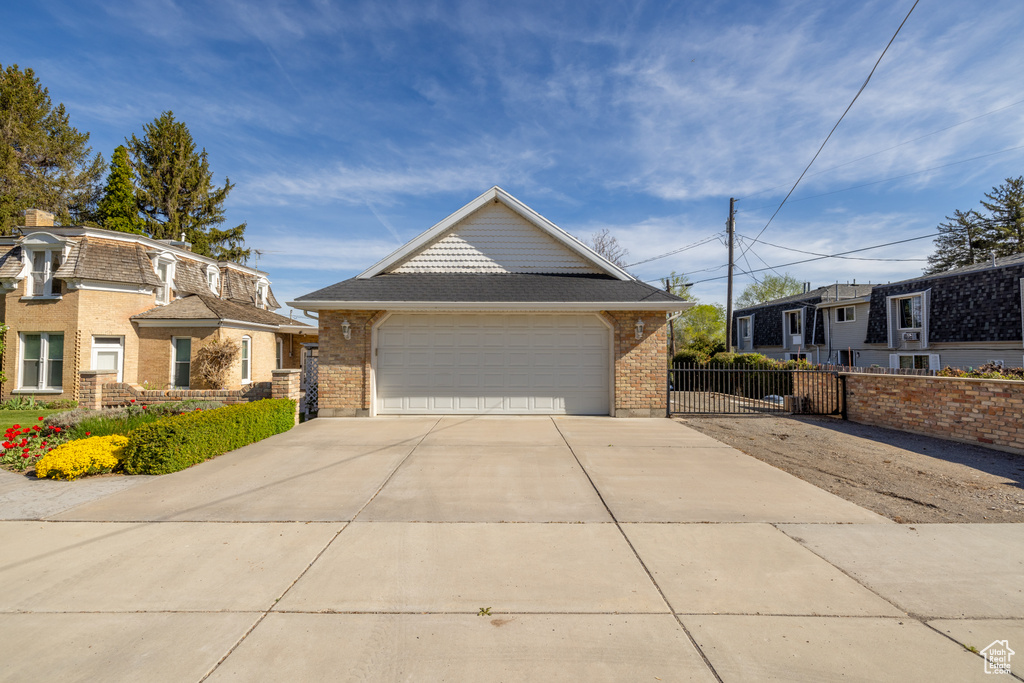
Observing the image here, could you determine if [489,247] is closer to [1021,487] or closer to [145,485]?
[145,485]

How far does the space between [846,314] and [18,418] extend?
35.1m

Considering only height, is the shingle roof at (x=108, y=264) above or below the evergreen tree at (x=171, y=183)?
below

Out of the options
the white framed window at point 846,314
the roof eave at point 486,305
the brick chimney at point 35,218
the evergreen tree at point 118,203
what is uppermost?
the evergreen tree at point 118,203

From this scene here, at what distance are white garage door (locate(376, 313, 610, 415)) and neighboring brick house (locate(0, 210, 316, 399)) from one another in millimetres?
7771

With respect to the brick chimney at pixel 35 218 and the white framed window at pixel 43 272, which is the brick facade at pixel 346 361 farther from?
the brick chimney at pixel 35 218

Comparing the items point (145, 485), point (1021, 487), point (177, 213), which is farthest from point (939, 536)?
point (177, 213)

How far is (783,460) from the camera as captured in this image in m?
7.90

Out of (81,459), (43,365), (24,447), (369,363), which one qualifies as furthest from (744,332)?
(43,365)

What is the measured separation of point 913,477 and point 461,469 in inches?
255

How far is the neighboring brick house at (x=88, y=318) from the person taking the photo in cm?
1617

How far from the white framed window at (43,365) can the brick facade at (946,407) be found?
2495cm

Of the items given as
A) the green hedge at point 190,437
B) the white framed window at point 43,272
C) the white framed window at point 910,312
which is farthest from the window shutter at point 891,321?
the white framed window at point 43,272

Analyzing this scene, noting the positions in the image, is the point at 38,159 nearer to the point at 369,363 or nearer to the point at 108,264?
the point at 108,264

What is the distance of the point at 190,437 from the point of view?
725 cm
